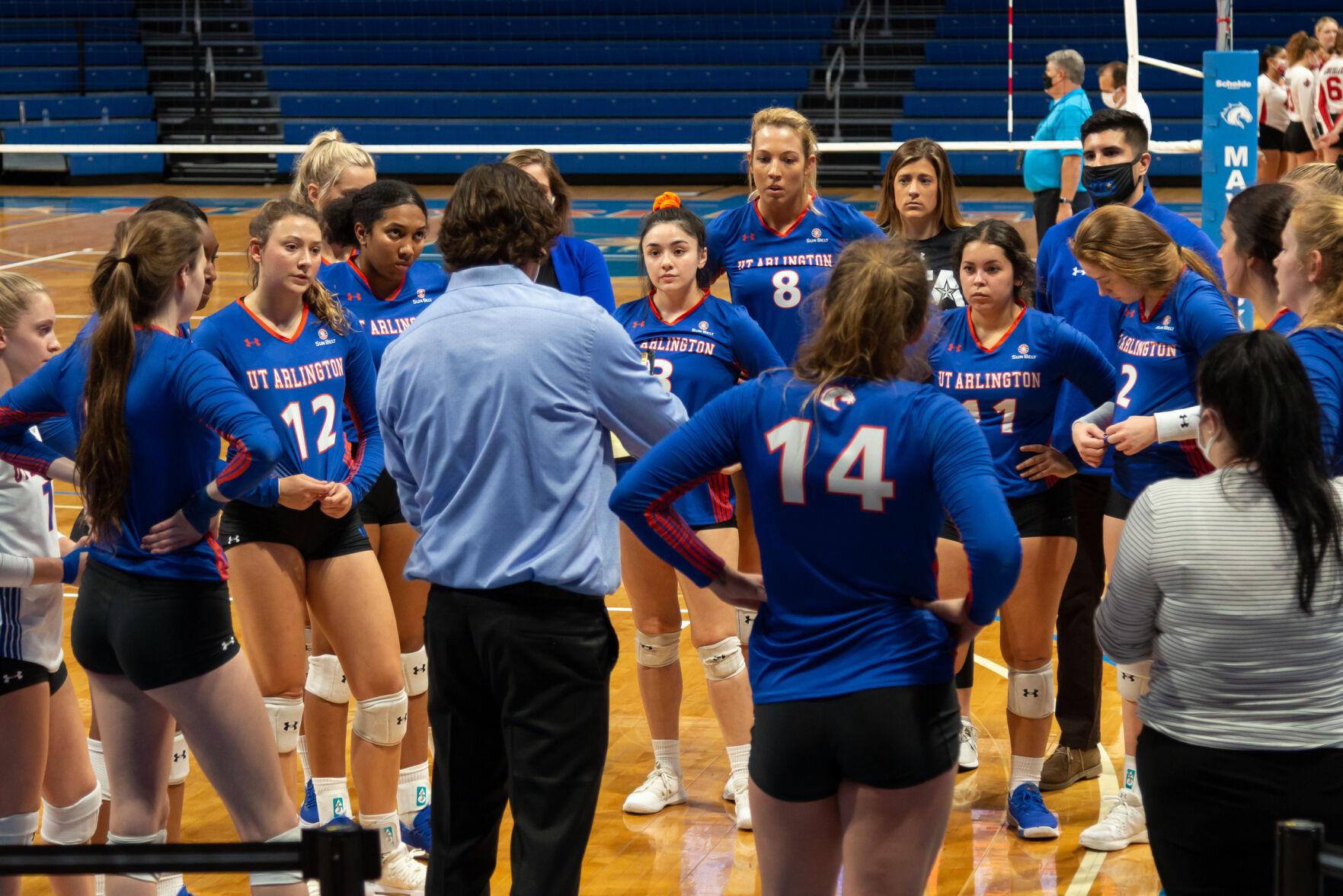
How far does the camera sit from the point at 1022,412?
4227mm

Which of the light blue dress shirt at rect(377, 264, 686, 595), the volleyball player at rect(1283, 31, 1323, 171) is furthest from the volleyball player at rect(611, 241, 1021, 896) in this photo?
the volleyball player at rect(1283, 31, 1323, 171)

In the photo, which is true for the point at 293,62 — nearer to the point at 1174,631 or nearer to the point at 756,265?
the point at 756,265

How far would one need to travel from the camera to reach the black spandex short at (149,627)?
122 inches

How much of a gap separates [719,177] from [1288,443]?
19.4m

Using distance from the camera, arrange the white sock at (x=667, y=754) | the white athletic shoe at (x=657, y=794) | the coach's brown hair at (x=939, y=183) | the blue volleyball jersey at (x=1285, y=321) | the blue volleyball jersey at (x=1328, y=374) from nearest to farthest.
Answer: the blue volleyball jersey at (x=1328, y=374)
the blue volleyball jersey at (x=1285, y=321)
the white athletic shoe at (x=657, y=794)
the white sock at (x=667, y=754)
the coach's brown hair at (x=939, y=183)

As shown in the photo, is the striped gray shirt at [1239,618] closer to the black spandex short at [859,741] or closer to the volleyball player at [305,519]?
the black spandex short at [859,741]

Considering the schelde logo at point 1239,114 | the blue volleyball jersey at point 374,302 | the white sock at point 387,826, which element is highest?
the schelde logo at point 1239,114

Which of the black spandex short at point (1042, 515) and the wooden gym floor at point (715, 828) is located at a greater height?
the black spandex short at point (1042, 515)

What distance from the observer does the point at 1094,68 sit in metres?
20.5

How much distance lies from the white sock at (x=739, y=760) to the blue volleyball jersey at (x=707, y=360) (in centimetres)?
72

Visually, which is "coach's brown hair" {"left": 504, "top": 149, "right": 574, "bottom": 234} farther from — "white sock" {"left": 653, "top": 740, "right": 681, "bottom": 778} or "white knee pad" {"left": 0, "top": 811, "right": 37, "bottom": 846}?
"white knee pad" {"left": 0, "top": 811, "right": 37, "bottom": 846}

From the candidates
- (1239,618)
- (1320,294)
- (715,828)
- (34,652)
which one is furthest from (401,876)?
(1320,294)

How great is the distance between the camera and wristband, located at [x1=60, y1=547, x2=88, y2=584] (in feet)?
11.0

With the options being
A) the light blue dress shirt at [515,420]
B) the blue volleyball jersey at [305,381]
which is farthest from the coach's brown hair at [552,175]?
the light blue dress shirt at [515,420]
